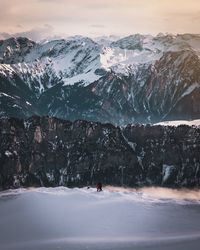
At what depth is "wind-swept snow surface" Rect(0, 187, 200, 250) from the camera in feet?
180

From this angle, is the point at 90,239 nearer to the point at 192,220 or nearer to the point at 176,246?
the point at 176,246

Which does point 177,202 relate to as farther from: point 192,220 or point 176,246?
point 176,246

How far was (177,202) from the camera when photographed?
75750 mm

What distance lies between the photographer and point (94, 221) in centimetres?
6256

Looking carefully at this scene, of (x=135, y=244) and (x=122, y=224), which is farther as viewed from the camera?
(x=122, y=224)

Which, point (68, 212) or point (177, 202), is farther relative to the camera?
point (177, 202)

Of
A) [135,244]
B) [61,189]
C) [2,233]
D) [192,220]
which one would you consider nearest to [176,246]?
[135,244]

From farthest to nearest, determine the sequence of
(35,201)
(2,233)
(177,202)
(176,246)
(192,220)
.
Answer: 1. (177,202)
2. (35,201)
3. (192,220)
4. (2,233)
5. (176,246)

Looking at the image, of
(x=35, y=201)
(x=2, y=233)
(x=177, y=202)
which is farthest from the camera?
(x=177, y=202)

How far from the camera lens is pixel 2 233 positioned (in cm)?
5894

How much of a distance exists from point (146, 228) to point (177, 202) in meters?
16.2

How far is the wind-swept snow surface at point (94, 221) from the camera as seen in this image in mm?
54844

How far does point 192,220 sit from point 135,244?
43.8 ft

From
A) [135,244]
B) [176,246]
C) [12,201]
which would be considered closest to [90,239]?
[135,244]
